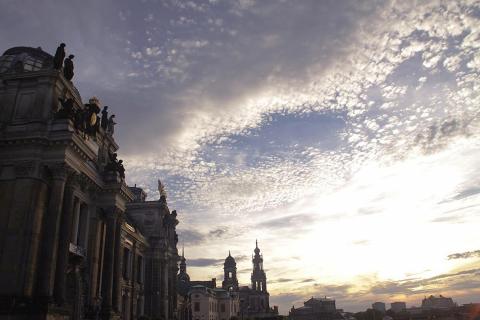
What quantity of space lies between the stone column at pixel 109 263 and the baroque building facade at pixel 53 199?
80mm

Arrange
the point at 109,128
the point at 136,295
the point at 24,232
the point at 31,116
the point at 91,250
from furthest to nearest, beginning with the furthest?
1. the point at 136,295
2. the point at 109,128
3. the point at 91,250
4. the point at 31,116
5. the point at 24,232

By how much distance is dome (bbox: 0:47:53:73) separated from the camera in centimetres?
3722

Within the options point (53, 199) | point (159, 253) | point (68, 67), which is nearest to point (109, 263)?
point (53, 199)

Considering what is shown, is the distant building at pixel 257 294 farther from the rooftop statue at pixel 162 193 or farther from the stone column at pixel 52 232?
the stone column at pixel 52 232

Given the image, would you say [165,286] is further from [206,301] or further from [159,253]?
[206,301]

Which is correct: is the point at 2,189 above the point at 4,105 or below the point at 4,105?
below

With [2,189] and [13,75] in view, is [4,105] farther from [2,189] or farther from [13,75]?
[2,189]

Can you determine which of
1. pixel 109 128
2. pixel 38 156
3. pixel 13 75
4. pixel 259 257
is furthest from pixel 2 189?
pixel 259 257

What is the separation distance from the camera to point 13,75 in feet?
110

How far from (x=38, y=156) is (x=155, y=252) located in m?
31.5

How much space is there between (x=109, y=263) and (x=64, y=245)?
7.67 m

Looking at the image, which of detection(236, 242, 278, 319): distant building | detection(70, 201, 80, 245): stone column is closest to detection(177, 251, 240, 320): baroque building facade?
detection(236, 242, 278, 319): distant building

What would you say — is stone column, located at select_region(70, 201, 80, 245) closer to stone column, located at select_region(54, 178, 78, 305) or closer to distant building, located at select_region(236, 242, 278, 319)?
stone column, located at select_region(54, 178, 78, 305)

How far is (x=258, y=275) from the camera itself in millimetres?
189500
